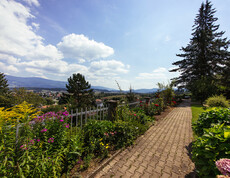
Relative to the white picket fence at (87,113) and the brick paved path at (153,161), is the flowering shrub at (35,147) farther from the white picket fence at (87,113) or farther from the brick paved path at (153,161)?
the brick paved path at (153,161)

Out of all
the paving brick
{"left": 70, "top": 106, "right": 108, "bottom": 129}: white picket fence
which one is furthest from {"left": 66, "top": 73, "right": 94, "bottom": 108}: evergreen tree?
the paving brick

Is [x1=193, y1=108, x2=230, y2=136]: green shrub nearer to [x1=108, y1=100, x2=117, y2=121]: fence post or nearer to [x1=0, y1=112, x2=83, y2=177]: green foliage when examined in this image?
[x1=108, y1=100, x2=117, y2=121]: fence post

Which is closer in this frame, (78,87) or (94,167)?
(94,167)

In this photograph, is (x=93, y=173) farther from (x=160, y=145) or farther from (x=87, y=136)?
(x=160, y=145)

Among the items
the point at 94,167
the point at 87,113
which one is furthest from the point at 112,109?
the point at 94,167


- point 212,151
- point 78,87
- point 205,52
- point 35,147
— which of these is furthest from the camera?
point 78,87

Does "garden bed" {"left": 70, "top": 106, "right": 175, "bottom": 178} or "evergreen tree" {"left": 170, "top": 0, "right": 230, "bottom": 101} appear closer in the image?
"garden bed" {"left": 70, "top": 106, "right": 175, "bottom": 178}

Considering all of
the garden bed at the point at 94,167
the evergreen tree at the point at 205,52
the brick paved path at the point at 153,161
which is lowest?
the brick paved path at the point at 153,161

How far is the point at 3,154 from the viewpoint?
1441 mm

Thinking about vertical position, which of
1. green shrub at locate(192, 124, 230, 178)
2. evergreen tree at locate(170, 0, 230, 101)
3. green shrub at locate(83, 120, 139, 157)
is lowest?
green shrub at locate(83, 120, 139, 157)

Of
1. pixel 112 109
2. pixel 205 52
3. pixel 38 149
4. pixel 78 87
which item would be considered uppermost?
pixel 205 52

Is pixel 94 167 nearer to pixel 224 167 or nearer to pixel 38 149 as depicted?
pixel 38 149

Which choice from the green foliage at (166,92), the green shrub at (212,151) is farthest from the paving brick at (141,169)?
the green foliage at (166,92)

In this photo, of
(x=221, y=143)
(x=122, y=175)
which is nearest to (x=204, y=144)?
(x=221, y=143)
